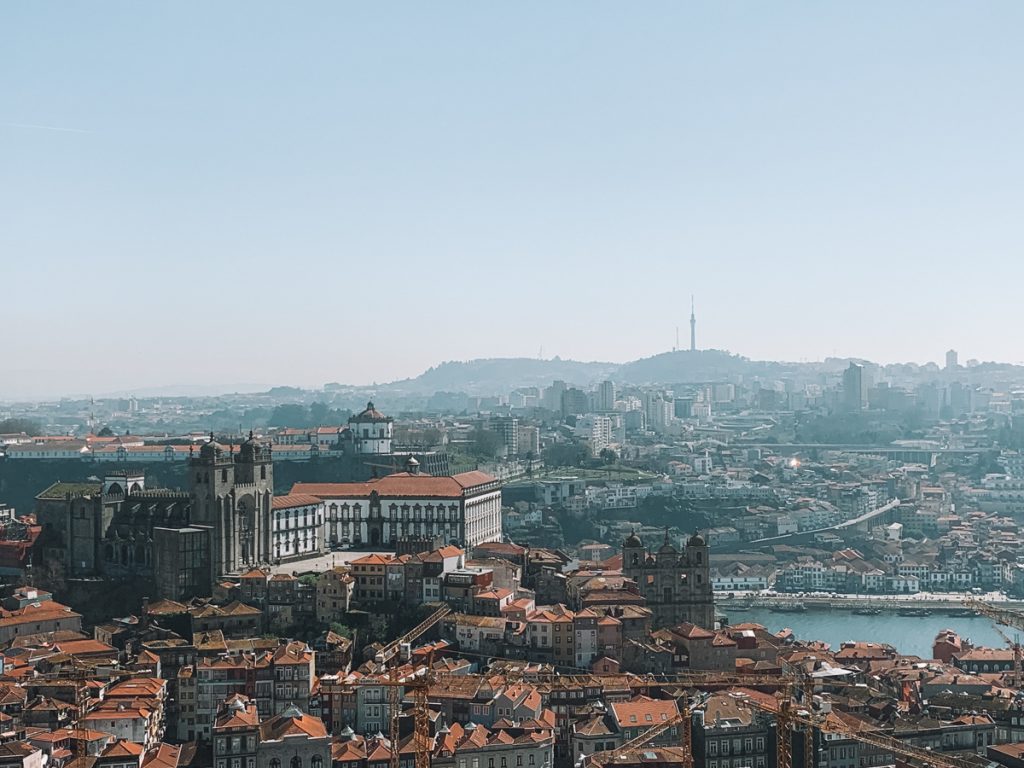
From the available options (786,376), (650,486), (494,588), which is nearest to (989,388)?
(786,376)

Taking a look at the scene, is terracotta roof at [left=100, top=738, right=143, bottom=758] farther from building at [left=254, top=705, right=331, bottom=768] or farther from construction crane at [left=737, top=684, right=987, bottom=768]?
construction crane at [left=737, top=684, right=987, bottom=768]

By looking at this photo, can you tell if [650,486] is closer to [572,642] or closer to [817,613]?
[817,613]

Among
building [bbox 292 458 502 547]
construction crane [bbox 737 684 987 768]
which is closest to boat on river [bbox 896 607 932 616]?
building [bbox 292 458 502 547]

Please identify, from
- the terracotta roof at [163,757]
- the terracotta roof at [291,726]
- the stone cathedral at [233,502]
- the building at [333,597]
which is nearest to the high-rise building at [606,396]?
the stone cathedral at [233,502]

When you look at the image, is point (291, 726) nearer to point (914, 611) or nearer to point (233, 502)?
point (233, 502)

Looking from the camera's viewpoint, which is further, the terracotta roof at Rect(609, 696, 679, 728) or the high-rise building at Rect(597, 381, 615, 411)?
the high-rise building at Rect(597, 381, 615, 411)
